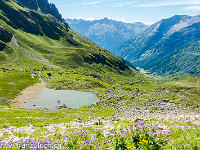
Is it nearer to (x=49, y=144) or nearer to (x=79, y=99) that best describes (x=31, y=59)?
(x=79, y=99)

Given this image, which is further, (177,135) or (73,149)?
(177,135)

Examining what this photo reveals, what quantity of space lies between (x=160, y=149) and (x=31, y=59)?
7999 inches

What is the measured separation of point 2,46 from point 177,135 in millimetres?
213102

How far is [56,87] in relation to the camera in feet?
296

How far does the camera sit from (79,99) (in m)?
69.2

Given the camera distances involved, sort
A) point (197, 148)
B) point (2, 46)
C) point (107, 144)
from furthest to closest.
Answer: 1. point (2, 46)
2. point (107, 144)
3. point (197, 148)

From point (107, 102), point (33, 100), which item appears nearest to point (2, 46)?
point (33, 100)

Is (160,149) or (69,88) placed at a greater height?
(69,88)

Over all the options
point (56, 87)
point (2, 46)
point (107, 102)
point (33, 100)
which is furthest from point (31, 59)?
point (107, 102)

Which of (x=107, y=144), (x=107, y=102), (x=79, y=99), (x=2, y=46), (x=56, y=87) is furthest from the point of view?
(x=2, y=46)

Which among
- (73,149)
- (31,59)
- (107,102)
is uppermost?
(31,59)

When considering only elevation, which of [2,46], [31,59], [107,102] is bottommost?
[107,102]

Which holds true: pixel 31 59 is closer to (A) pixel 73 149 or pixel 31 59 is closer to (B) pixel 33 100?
(B) pixel 33 100

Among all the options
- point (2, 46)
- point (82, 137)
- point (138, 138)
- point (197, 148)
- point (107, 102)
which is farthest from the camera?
point (2, 46)
